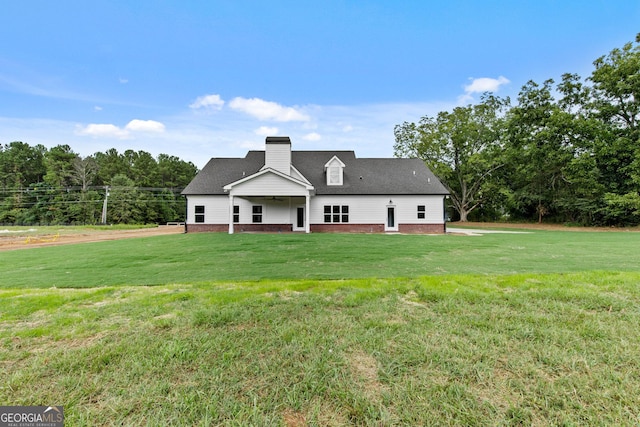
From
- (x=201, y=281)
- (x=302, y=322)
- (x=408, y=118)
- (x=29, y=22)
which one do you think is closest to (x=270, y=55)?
(x=29, y=22)

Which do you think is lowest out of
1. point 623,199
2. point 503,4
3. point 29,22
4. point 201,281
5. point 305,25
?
point 201,281

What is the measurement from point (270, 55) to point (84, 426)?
19.6 m

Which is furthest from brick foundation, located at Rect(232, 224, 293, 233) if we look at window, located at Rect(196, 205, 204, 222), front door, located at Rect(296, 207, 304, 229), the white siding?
the white siding

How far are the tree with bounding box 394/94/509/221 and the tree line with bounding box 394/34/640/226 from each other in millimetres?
114

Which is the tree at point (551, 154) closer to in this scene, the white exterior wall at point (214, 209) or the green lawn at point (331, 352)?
the green lawn at point (331, 352)

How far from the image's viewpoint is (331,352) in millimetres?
2564

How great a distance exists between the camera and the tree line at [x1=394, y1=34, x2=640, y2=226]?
78.4 feet

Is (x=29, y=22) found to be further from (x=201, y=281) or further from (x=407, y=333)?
(x=407, y=333)

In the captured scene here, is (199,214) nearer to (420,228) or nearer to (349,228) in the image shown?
(349,228)

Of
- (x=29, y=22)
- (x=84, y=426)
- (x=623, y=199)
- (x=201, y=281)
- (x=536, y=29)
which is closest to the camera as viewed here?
(x=84, y=426)

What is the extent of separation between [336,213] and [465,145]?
2190 centimetres

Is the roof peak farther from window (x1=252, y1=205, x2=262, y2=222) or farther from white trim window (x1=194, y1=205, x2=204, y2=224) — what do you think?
white trim window (x1=194, y1=205, x2=204, y2=224)

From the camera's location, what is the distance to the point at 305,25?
14273mm

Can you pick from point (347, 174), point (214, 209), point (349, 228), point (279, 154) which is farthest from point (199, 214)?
point (347, 174)
